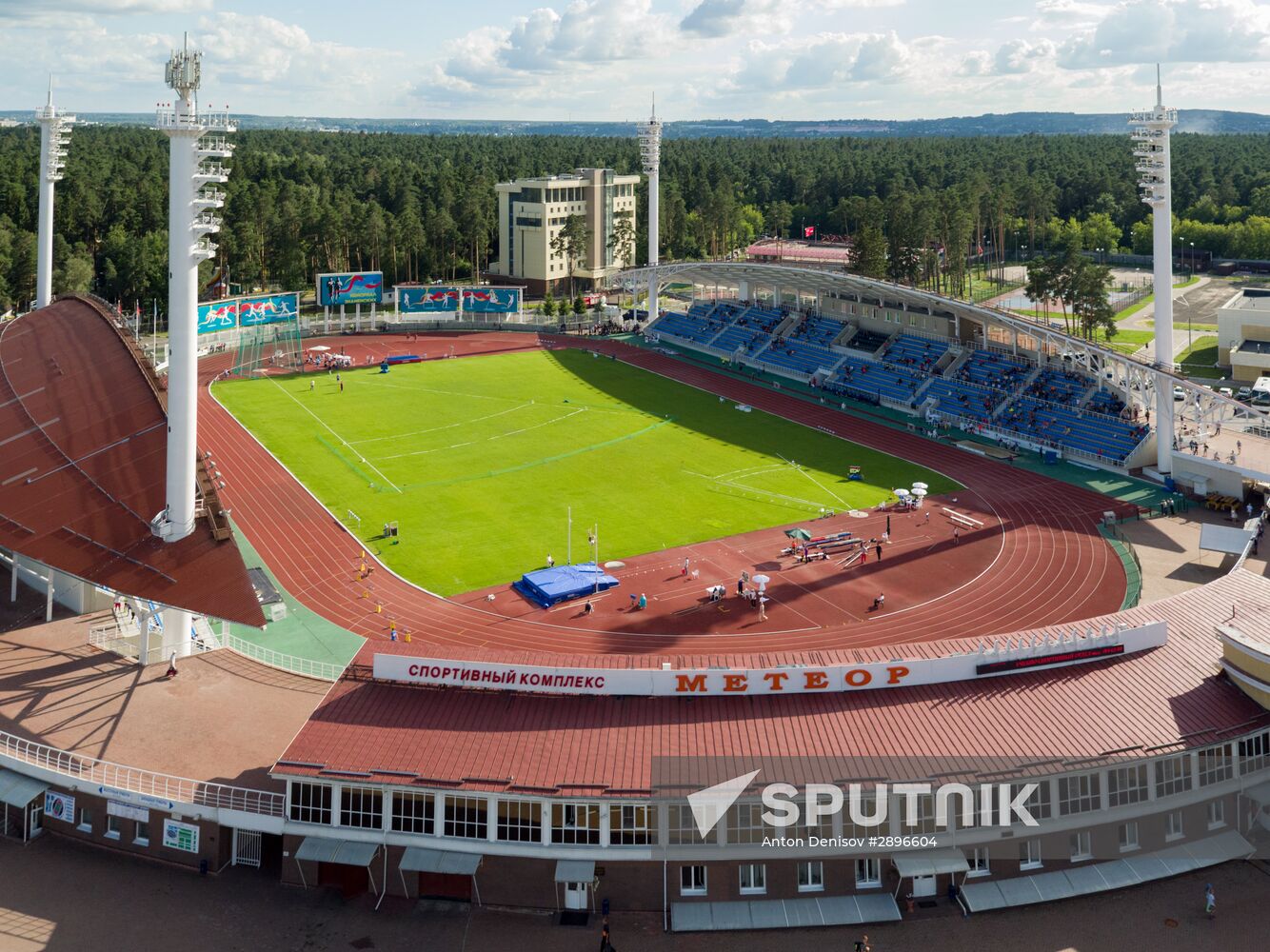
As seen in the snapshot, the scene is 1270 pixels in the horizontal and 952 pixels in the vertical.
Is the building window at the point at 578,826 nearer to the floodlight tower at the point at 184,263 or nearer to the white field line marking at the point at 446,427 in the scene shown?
the floodlight tower at the point at 184,263

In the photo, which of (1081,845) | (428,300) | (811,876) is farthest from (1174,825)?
(428,300)

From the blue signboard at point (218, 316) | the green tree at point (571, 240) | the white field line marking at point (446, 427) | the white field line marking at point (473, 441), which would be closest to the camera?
the white field line marking at point (473, 441)

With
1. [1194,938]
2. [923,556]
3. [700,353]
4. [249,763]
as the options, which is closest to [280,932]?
[249,763]

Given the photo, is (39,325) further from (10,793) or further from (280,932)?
(280,932)

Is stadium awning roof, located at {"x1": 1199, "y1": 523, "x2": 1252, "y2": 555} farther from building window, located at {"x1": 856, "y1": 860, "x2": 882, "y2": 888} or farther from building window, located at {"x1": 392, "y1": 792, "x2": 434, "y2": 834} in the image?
building window, located at {"x1": 392, "y1": 792, "x2": 434, "y2": 834}

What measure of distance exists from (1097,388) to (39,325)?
229 ft

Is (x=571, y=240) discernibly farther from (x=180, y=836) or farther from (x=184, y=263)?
(x=180, y=836)

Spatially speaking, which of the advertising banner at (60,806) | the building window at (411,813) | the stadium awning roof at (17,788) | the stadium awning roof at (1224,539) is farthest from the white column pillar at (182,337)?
the stadium awning roof at (1224,539)

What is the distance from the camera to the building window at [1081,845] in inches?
1275

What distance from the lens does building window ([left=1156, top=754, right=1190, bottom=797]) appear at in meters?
32.8

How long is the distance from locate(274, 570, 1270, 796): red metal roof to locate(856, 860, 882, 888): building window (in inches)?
101

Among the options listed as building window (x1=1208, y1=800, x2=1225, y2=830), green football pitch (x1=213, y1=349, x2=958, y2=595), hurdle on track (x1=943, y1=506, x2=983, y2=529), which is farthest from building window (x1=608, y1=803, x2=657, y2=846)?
hurdle on track (x1=943, y1=506, x2=983, y2=529)

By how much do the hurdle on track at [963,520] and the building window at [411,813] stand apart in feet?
136

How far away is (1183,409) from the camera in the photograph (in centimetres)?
7312
